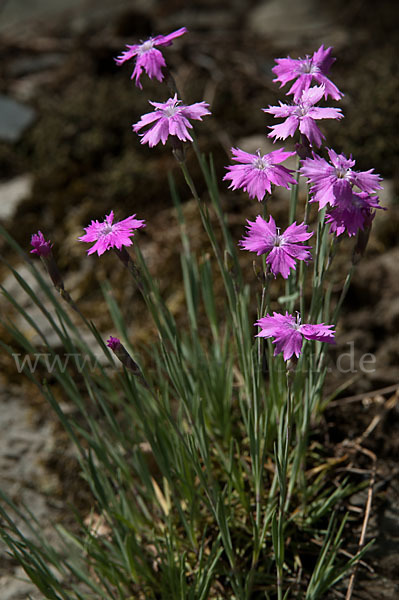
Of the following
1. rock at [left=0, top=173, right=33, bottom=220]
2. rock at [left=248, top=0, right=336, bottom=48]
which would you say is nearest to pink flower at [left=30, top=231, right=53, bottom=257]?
rock at [left=0, top=173, right=33, bottom=220]

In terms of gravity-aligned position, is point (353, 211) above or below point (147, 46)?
below

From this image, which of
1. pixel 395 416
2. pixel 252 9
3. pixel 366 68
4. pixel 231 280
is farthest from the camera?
pixel 252 9

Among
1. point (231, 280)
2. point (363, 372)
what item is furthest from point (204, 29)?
point (231, 280)

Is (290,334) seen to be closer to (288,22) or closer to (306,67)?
(306,67)

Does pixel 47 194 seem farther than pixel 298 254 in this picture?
Yes

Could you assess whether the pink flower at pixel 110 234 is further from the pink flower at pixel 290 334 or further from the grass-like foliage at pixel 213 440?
the pink flower at pixel 290 334

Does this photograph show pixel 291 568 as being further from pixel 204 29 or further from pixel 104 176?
pixel 204 29

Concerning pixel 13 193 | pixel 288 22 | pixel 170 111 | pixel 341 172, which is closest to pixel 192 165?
pixel 13 193
